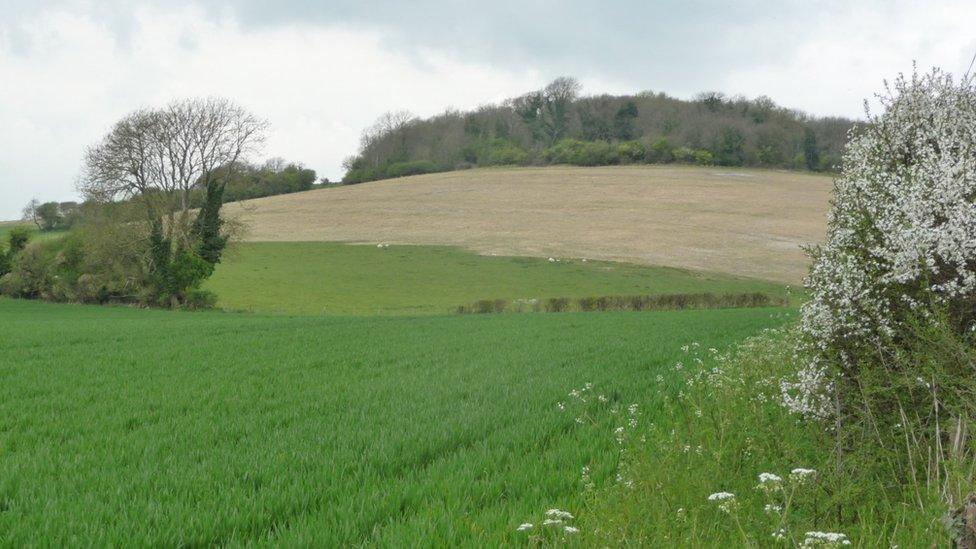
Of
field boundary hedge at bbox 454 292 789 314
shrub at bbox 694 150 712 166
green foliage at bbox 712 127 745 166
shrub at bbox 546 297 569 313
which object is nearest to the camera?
shrub at bbox 546 297 569 313

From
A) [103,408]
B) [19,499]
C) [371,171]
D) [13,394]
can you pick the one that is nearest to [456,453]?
[19,499]

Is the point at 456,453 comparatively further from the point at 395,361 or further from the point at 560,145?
the point at 560,145

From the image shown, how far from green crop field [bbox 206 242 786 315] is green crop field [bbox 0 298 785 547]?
27778 mm

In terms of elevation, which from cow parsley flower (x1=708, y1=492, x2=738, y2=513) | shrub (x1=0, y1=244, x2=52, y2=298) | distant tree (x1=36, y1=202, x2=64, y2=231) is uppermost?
distant tree (x1=36, y1=202, x2=64, y2=231)

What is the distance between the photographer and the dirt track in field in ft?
201

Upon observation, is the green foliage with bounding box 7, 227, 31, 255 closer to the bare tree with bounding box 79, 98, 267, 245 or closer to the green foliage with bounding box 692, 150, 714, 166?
the bare tree with bounding box 79, 98, 267, 245

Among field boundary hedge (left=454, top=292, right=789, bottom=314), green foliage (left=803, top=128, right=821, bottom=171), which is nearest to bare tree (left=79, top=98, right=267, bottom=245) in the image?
field boundary hedge (left=454, top=292, right=789, bottom=314)

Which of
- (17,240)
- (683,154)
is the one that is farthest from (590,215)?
(17,240)

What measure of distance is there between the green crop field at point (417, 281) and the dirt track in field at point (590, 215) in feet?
12.1

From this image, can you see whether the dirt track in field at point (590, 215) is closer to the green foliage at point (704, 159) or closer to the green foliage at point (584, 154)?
the green foliage at point (704, 159)

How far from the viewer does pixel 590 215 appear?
Answer: 7475 cm

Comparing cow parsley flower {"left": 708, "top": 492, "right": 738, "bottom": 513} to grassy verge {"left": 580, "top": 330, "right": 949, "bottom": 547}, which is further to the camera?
grassy verge {"left": 580, "top": 330, "right": 949, "bottom": 547}

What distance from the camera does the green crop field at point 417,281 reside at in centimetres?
4656

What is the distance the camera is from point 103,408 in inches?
400
